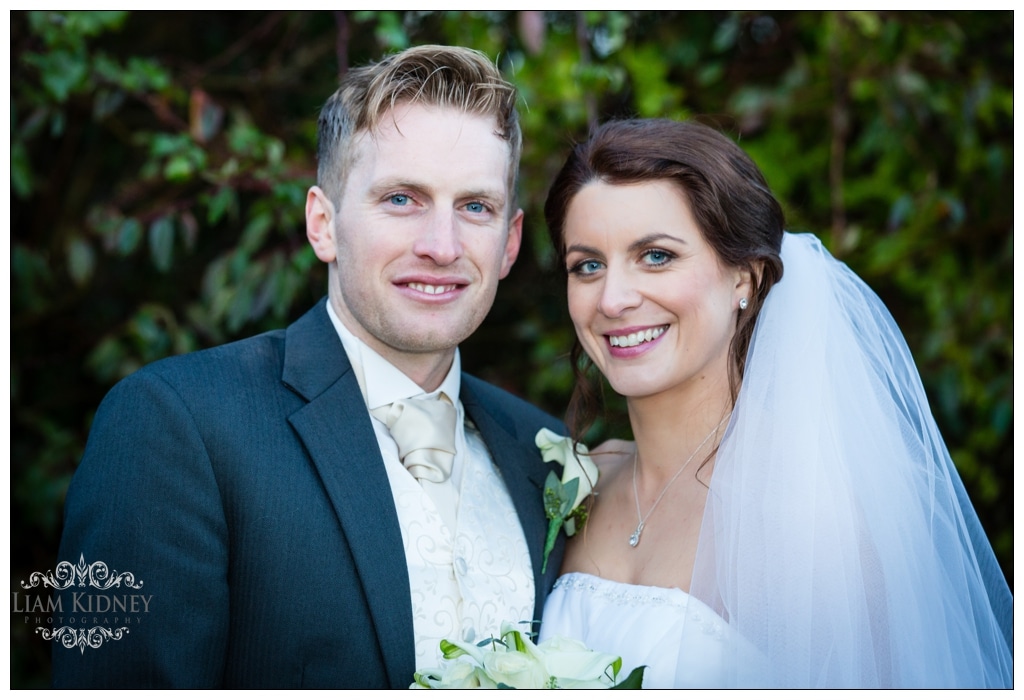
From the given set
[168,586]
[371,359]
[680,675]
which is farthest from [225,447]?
[680,675]

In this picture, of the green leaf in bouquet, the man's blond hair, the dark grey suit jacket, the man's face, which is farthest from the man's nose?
the green leaf in bouquet

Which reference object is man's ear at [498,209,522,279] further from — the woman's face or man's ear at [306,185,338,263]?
man's ear at [306,185,338,263]

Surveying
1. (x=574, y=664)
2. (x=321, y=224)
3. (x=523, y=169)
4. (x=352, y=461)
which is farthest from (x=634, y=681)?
(x=523, y=169)

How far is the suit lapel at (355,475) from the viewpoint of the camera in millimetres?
2158

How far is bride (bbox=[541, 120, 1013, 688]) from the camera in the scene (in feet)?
7.46

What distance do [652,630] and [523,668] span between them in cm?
53

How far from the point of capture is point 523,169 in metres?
4.05

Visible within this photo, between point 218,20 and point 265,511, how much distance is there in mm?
3447

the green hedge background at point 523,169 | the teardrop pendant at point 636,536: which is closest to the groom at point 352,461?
the teardrop pendant at point 636,536

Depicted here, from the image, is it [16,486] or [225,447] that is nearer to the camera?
[225,447]

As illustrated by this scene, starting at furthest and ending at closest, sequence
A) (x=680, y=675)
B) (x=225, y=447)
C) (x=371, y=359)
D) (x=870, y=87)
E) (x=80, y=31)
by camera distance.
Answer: (x=870, y=87)
(x=80, y=31)
(x=371, y=359)
(x=680, y=675)
(x=225, y=447)

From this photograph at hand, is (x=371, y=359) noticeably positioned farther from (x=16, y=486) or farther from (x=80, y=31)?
(x=16, y=486)

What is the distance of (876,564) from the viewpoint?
7.57 ft
